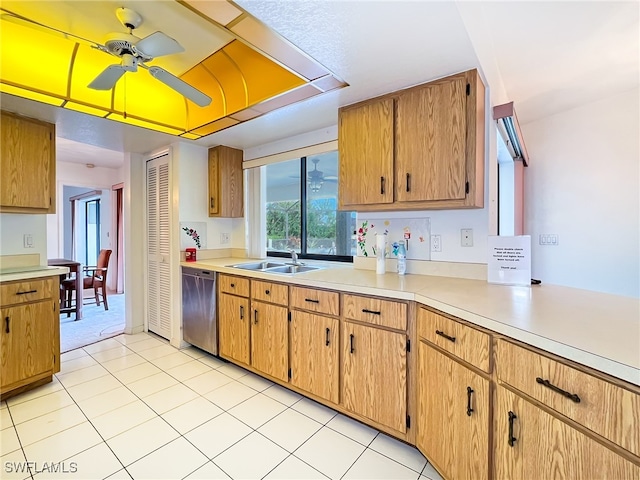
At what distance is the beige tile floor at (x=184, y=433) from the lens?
1.54m

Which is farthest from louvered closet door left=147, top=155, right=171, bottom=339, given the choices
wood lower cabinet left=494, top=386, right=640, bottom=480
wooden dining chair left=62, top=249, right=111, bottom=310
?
wood lower cabinet left=494, top=386, right=640, bottom=480

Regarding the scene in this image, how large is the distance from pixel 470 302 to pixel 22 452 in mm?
2533

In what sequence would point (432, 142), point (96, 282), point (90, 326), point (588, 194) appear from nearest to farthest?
point (432, 142) < point (588, 194) < point (90, 326) < point (96, 282)

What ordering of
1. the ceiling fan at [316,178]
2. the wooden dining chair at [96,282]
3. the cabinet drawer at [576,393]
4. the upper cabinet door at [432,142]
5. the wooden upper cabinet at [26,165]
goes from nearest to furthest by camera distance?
the cabinet drawer at [576,393]
the upper cabinet door at [432,142]
the wooden upper cabinet at [26,165]
the ceiling fan at [316,178]
the wooden dining chair at [96,282]

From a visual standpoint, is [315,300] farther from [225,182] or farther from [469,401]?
[225,182]

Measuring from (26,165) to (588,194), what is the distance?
529 cm

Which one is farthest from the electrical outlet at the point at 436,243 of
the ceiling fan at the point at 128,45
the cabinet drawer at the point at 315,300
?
the ceiling fan at the point at 128,45

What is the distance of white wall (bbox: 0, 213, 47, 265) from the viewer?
2506mm

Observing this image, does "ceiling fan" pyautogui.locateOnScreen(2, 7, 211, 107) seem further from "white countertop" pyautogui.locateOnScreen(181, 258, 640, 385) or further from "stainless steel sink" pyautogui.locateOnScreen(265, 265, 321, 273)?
"stainless steel sink" pyautogui.locateOnScreen(265, 265, 321, 273)

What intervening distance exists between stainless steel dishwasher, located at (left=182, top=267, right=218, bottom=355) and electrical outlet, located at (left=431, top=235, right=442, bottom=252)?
1979 mm

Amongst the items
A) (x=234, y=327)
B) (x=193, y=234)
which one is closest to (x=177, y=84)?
(x=193, y=234)

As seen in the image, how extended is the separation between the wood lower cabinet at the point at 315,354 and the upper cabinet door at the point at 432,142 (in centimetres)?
102

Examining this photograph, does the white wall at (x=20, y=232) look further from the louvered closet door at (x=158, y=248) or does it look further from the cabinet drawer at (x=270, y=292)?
the cabinet drawer at (x=270, y=292)

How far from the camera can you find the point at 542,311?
1217 millimetres
